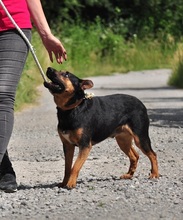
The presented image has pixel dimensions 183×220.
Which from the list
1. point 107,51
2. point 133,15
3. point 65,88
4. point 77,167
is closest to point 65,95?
point 65,88

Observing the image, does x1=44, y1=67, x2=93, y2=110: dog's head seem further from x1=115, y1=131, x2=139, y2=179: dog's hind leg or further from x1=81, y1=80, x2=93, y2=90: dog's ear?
x1=115, y1=131, x2=139, y2=179: dog's hind leg

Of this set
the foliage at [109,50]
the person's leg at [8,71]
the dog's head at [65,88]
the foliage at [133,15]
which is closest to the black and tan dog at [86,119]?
the dog's head at [65,88]

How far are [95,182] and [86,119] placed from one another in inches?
21.5

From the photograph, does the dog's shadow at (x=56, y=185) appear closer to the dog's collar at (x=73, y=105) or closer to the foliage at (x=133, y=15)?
the dog's collar at (x=73, y=105)

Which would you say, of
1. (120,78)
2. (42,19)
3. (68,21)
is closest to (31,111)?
(42,19)

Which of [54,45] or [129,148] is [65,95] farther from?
[129,148]

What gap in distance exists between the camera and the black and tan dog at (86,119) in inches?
289

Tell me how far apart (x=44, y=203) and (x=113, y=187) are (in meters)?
0.84

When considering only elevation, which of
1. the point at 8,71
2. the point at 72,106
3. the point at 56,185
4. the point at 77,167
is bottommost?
the point at 56,185

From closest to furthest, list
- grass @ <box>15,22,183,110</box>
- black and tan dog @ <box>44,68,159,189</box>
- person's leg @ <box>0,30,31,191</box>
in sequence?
person's leg @ <box>0,30,31,191</box> → black and tan dog @ <box>44,68,159,189</box> → grass @ <box>15,22,183,110</box>

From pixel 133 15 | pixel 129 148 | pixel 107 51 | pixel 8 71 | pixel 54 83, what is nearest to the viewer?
pixel 8 71

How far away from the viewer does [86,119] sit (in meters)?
7.45

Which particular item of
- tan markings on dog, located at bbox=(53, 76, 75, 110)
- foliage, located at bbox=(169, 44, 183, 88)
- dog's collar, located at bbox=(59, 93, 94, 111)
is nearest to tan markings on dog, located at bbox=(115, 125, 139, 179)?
dog's collar, located at bbox=(59, 93, 94, 111)

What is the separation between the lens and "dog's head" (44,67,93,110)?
23.9 ft
